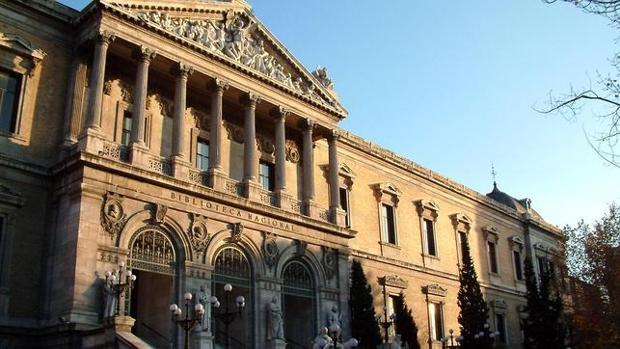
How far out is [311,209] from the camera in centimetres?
2589

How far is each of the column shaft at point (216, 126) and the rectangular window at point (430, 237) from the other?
52.9ft

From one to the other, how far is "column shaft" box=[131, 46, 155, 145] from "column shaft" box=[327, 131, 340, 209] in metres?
8.85

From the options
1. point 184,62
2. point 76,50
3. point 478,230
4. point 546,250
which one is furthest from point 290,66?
point 546,250

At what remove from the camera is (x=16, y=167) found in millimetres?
19328

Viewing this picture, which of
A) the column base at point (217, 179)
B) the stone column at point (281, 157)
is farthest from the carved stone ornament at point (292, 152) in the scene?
the column base at point (217, 179)

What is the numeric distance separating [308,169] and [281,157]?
171 centimetres

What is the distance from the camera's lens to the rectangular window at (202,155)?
24.8m

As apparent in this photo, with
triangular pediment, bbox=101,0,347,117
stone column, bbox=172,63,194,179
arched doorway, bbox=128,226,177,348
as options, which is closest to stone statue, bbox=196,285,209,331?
arched doorway, bbox=128,226,177,348

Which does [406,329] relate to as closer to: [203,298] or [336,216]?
[336,216]

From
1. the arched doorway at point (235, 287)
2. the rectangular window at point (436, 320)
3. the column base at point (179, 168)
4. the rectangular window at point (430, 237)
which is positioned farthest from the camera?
the rectangular window at point (430, 237)

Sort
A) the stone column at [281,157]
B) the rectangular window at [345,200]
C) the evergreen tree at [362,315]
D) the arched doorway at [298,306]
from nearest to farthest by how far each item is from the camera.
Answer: the arched doorway at [298,306] < the stone column at [281,157] < the evergreen tree at [362,315] < the rectangular window at [345,200]

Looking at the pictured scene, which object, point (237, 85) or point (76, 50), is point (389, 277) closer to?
point (237, 85)

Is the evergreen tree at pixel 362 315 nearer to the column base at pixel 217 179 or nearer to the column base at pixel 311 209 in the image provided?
the column base at pixel 311 209

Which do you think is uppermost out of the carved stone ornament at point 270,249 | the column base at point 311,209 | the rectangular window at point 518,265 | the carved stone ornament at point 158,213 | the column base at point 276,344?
the rectangular window at point 518,265
